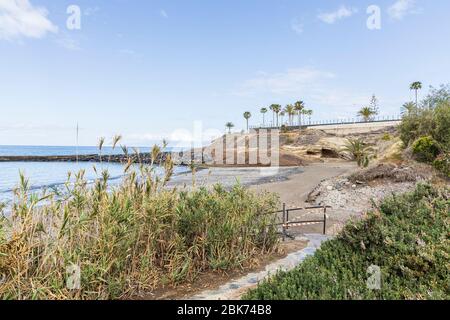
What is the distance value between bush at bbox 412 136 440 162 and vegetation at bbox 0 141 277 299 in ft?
61.2

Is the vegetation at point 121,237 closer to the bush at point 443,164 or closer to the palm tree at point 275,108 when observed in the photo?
the bush at point 443,164

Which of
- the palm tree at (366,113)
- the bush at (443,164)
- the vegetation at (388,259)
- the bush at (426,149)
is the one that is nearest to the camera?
the vegetation at (388,259)

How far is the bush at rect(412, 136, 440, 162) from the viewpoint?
20.1 m

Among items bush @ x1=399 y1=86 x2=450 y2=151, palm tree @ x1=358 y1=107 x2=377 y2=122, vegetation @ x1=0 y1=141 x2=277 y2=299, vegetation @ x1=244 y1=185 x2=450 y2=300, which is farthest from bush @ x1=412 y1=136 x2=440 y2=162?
palm tree @ x1=358 y1=107 x2=377 y2=122

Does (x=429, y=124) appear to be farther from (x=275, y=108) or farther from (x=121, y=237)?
(x=275, y=108)

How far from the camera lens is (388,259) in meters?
4.23

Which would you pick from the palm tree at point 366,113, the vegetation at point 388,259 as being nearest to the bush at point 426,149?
the vegetation at point 388,259

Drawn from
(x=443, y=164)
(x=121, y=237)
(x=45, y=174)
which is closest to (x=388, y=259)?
(x=121, y=237)

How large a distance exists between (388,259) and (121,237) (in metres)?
3.87

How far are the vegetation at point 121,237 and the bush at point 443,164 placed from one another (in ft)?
53.1

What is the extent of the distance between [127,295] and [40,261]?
135 centimetres

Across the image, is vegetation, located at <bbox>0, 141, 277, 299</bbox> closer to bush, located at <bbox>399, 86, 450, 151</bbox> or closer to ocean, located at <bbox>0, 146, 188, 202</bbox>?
ocean, located at <bbox>0, 146, 188, 202</bbox>

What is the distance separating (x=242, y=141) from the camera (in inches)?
2480

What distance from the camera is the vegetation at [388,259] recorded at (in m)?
3.56
